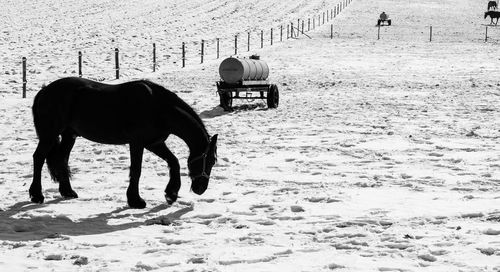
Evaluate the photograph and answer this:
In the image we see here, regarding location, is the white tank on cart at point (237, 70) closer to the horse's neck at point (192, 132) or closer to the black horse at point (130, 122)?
the black horse at point (130, 122)

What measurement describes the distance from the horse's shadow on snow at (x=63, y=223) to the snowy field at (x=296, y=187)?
0.06ft

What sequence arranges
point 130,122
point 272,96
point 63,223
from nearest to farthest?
point 63,223
point 130,122
point 272,96

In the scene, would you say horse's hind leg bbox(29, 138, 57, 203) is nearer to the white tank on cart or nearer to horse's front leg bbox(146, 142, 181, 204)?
horse's front leg bbox(146, 142, 181, 204)

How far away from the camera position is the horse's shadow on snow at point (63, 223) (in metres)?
7.16

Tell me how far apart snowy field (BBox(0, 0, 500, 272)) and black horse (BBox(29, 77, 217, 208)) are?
392mm

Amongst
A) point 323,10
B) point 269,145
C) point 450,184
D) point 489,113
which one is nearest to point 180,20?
point 323,10

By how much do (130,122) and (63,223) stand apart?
1.19 meters

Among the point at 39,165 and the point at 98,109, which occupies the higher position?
the point at 98,109

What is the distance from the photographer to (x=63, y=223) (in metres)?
7.60

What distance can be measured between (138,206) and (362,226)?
90.7 inches

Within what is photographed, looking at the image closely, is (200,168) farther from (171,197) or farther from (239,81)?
(239,81)

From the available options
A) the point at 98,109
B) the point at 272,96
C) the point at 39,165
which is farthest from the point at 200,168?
the point at 272,96

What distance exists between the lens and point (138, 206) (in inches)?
325

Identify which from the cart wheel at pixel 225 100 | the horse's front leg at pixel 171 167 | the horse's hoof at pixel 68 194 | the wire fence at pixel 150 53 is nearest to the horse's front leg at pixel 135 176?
the horse's front leg at pixel 171 167
